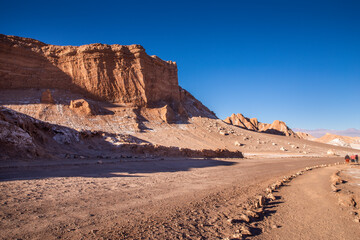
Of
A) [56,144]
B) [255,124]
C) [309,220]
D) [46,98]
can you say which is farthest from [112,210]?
[255,124]

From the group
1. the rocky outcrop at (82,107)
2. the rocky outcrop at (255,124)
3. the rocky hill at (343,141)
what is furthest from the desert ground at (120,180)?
the rocky hill at (343,141)

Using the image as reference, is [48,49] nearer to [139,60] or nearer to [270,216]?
[139,60]

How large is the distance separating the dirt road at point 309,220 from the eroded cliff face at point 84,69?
35540 millimetres

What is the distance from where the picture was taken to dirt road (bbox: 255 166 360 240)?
4.11 meters

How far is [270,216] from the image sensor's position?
5.01 metres

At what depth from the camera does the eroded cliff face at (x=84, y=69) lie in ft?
114

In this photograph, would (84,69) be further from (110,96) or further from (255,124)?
(255,124)

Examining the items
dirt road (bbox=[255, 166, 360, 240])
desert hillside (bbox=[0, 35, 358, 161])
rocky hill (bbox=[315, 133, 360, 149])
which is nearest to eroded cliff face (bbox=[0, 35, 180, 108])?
desert hillside (bbox=[0, 35, 358, 161])

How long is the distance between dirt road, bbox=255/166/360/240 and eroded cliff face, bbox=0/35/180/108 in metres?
35.5

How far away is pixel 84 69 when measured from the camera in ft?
125

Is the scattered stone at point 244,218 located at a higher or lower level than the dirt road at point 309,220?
higher

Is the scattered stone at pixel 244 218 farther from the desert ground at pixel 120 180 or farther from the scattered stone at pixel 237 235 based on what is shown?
the scattered stone at pixel 237 235

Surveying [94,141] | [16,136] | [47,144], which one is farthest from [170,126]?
[16,136]

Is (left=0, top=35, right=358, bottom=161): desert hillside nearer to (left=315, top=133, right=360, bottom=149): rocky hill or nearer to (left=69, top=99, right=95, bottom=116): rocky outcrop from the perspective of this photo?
(left=69, top=99, right=95, bottom=116): rocky outcrop
